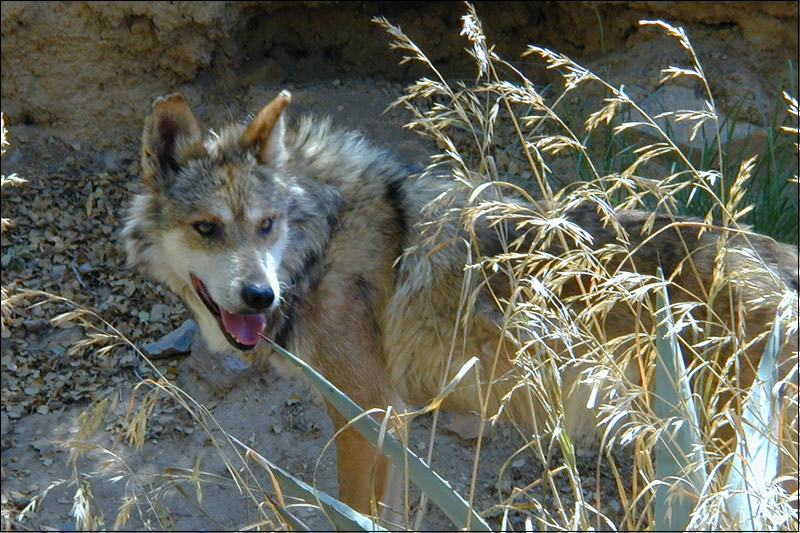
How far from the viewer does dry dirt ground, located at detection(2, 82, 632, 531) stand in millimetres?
4082

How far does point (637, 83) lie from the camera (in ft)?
18.4

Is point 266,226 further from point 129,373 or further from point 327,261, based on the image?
point 129,373

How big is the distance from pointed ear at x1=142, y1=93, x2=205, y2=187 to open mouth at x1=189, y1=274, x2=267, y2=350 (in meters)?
0.48

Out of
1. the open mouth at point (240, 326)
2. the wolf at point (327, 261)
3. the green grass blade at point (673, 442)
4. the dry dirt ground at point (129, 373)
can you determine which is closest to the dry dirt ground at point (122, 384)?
the dry dirt ground at point (129, 373)

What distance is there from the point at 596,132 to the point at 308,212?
2662 mm

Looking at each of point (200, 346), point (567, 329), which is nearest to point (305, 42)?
point (200, 346)

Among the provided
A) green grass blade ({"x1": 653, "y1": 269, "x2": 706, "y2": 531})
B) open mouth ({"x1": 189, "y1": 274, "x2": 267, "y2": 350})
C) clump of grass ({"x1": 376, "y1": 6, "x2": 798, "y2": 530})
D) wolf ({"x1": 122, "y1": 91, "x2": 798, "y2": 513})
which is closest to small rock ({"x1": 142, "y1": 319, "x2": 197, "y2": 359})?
wolf ({"x1": 122, "y1": 91, "x2": 798, "y2": 513})

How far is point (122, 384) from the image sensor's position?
→ 470cm

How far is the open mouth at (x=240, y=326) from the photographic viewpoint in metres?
3.30

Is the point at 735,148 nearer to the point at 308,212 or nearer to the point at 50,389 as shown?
the point at 308,212

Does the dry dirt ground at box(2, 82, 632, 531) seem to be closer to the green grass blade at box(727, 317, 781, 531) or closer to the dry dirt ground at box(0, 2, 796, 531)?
the dry dirt ground at box(0, 2, 796, 531)

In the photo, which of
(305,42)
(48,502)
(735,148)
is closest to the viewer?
(48,502)

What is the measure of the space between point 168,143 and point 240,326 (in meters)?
0.78

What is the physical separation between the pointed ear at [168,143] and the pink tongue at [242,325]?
1.94ft
